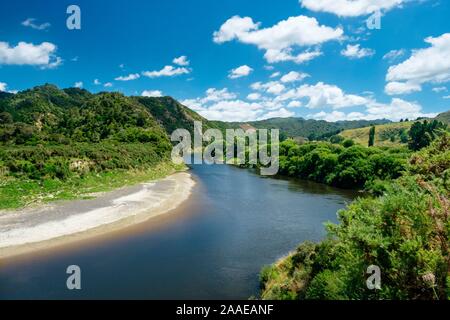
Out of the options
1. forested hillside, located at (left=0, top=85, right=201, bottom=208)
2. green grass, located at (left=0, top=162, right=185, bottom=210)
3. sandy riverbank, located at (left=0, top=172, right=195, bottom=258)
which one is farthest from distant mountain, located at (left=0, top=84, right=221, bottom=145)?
sandy riverbank, located at (left=0, top=172, right=195, bottom=258)

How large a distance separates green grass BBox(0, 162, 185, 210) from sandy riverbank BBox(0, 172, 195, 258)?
105 inches

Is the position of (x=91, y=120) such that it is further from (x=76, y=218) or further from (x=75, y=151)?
(x=76, y=218)

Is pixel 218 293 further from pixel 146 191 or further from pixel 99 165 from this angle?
pixel 99 165

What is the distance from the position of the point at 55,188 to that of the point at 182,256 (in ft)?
99.3

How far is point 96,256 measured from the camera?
30.3 m

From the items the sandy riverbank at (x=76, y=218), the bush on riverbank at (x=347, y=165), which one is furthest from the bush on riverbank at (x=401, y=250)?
the bush on riverbank at (x=347, y=165)

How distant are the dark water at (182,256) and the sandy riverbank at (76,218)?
2197 millimetres

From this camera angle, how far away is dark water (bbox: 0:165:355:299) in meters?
23.9

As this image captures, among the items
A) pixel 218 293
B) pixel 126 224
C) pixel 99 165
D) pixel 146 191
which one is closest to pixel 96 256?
pixel 126 224

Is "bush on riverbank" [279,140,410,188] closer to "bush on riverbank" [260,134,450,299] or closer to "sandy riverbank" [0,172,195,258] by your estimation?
"sandy riverbank" [0,172,195,258]

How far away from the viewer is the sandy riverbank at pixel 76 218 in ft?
107

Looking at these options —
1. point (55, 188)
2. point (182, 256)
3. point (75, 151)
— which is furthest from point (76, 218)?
point (75, 151)
